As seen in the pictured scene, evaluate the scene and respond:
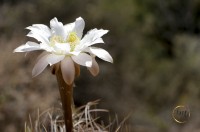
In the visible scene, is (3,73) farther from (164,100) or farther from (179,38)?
(179,38)

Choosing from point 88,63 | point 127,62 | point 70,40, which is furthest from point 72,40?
point 127,62

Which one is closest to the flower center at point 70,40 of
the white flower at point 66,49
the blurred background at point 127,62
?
the white flower at point 66,49

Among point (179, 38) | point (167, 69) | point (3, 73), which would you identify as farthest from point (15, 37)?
point (179, 38)

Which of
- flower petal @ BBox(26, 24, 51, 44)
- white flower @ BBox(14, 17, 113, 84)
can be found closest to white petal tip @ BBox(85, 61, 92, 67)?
white flower @ BBox(14, 17, 113, 84)

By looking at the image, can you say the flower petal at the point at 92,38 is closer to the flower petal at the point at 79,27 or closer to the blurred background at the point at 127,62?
the flower petal at the point at 79,27

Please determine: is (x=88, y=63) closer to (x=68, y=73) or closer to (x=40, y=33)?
(x=68, y=73)

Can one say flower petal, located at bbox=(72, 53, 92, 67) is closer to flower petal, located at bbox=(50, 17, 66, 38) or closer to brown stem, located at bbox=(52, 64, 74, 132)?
brown stem, located at bbox=(52, 64, 74, 132)
